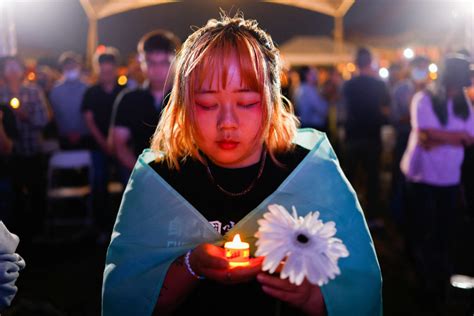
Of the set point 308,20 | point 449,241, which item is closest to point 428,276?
point 449,241

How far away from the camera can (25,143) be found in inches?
274

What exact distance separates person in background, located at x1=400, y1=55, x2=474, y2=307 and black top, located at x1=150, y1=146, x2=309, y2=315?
3.45m

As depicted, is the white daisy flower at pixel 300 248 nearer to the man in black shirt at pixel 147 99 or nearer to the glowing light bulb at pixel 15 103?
the man in black shirt at pixel 147 99

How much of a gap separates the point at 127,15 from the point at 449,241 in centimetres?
582

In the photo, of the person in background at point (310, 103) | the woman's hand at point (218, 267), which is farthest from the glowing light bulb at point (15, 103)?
the woman's hand at point (218, 267)

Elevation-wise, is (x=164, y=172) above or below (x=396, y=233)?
above

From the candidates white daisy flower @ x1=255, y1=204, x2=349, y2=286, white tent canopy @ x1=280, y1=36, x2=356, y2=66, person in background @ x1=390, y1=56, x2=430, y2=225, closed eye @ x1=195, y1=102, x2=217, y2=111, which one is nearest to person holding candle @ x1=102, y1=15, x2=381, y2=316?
closed eye @ x1=195, y1=102, x2=217, y2=111

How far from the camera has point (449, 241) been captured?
5.35 metres

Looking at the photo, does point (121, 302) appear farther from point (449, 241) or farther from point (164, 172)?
point (449, 241)

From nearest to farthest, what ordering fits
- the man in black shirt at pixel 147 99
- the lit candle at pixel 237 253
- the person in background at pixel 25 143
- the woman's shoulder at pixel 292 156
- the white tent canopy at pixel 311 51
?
the lit candle at pixel 237 253 < the woman's shoulder at pixel 292 156 < the man in black shirt at pixel 147 99 < the person in background at pixel 25 143 < the white tent canopy at pixel 311 51

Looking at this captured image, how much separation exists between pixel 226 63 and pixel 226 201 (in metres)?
0.47

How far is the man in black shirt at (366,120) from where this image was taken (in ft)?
26.2

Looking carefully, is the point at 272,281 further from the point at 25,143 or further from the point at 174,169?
the point at 25,143

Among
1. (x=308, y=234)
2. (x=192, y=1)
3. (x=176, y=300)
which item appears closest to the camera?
(x=308, y=234)
